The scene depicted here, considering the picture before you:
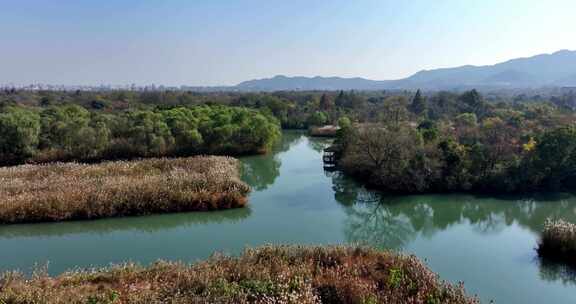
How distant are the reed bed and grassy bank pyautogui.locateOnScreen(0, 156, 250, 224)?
37.0ft

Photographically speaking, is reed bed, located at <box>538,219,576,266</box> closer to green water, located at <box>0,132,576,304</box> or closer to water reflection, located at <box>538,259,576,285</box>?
water reflection, located at <box>538,259,576,285</box>

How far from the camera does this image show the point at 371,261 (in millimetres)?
10430

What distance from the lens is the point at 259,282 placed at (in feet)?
28.6

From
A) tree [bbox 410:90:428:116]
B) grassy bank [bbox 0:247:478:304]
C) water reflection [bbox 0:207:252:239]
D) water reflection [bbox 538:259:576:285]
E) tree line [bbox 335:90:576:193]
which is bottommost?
water reflection [bbox 538:259:576:285]

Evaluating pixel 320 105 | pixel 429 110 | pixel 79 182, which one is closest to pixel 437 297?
pixel 79 182

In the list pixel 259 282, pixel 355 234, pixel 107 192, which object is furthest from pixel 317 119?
pixel 259 282

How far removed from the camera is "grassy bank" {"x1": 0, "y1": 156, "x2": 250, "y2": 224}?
1526 centimetres

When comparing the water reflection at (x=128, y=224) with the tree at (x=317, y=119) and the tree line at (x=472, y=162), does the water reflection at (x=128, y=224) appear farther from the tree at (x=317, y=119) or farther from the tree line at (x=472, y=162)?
the tree at (x=317, y=119)

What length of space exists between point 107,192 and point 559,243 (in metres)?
16.3

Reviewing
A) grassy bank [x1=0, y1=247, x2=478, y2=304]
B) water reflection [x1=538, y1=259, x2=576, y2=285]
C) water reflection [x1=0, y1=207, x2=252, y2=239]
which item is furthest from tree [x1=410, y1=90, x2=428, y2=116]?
grassy bank [x1=0, y1=247, x2=478, y2=304]

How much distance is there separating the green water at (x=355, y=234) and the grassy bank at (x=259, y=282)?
7.49 feet

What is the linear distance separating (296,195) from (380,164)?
492cm

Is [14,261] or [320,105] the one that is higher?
[320,105]

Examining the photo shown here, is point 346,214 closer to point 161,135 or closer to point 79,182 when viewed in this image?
point 79,182
